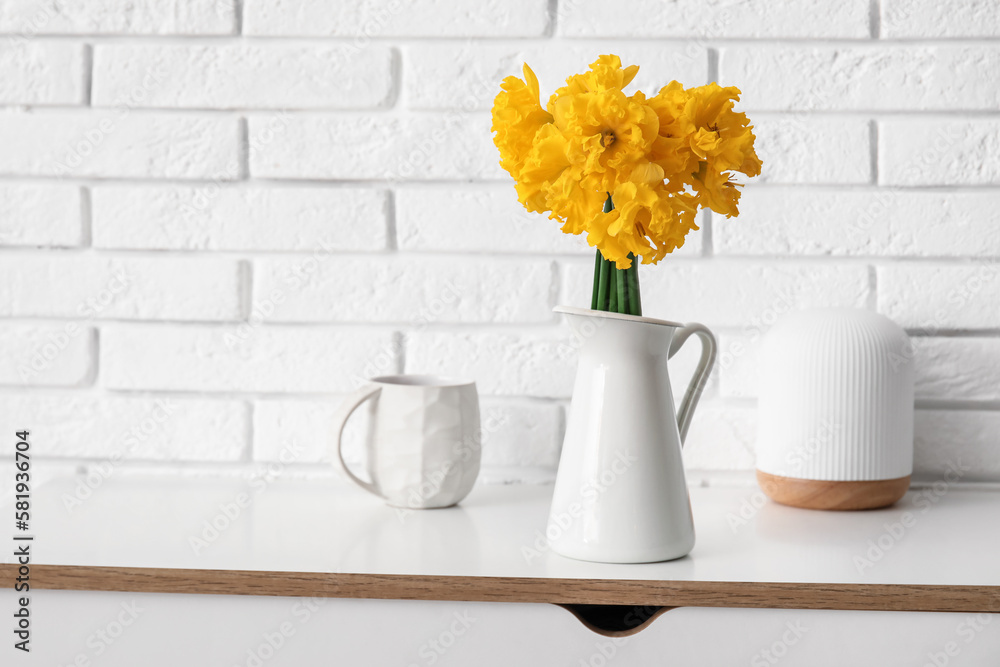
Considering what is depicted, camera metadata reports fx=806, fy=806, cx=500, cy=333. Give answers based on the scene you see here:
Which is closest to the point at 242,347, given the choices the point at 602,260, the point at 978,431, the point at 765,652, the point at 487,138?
the point at 487,138

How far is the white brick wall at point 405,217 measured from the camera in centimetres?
93

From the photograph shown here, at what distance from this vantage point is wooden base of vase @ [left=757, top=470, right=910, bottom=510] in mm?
832

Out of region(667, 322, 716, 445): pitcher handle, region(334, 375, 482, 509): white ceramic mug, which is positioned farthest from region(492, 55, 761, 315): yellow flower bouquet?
region(334, 375, 482, 509): white ceramic mug

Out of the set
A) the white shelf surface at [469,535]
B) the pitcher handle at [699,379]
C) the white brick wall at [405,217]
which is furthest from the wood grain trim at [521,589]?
the white brick wall at [405,217]

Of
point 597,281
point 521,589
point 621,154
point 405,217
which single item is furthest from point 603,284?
point 405,217

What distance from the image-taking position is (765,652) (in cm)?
63

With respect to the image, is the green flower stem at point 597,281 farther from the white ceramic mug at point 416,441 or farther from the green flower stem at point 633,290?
the white ceramic mug at point 416,441

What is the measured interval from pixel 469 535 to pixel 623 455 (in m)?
0.18

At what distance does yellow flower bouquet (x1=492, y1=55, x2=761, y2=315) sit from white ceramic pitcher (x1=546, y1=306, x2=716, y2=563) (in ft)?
0.26

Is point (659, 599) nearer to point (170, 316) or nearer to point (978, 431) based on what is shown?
point (978, 431)

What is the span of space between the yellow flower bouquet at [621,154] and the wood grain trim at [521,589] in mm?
256

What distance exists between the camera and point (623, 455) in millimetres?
→ 675

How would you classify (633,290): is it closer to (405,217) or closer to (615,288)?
(615,288)

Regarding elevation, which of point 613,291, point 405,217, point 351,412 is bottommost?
point 351,412
